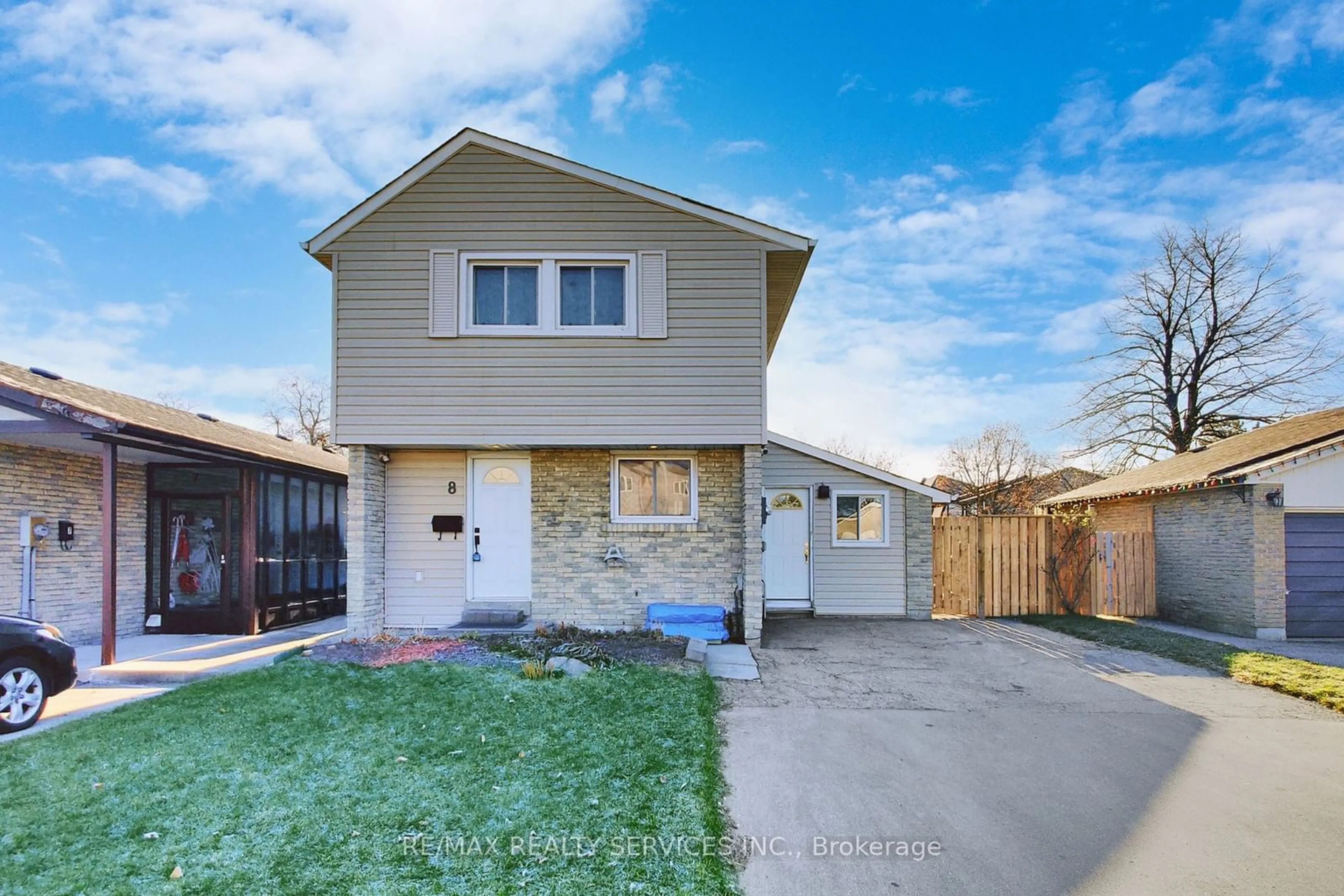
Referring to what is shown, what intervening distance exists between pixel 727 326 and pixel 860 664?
476 cm

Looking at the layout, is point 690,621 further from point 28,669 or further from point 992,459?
point 992,459

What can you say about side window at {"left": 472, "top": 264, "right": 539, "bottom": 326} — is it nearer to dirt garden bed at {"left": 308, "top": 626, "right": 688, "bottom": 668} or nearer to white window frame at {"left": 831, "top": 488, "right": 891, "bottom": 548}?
dirt garden bed at {"left": 308, "top": 626, "right": 688, "bottom": 668}

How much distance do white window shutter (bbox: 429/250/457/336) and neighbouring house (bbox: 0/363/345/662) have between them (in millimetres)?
3474

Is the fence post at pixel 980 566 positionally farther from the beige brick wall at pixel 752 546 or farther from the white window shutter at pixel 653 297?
the white window shutter at pixel 653 297

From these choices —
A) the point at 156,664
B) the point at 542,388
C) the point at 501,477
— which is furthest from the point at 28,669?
the point at 542,388

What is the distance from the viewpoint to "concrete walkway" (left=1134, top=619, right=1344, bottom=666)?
8555mm

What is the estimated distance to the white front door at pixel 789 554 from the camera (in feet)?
37.8

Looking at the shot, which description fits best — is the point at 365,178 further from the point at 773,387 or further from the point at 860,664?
the point at 773,387

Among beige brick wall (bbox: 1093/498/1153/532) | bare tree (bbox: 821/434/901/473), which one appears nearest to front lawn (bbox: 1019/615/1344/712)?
beige brick wall (bbox: 1093/498/1153/532)

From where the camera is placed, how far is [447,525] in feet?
30.2

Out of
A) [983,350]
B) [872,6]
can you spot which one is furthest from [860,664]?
[983,350]

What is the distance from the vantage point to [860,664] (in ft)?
25.9

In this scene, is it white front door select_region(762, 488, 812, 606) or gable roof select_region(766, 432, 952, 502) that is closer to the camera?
gable roof select_region(766, 432, 952, 502)

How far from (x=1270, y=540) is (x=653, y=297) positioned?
10384mm
